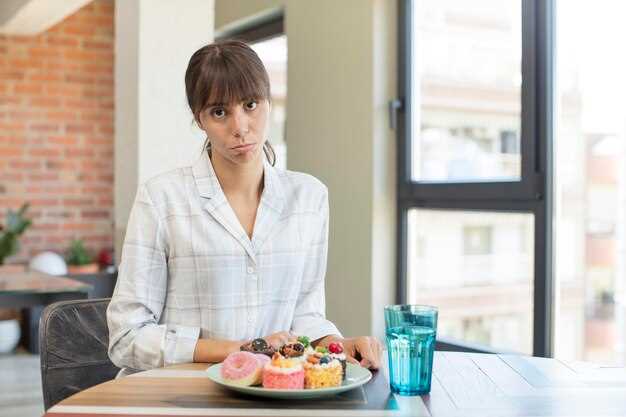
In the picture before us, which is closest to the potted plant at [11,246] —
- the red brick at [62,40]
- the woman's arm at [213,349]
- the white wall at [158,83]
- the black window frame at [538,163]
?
the red brick at [62,40]

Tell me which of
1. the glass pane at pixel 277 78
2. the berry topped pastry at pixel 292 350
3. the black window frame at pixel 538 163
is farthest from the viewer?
the glass pane at pixel 277 78

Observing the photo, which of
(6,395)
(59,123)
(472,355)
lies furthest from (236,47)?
(59,123)

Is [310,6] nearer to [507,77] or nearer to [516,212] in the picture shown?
[507,77]

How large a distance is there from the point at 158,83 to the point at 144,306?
2.03 m

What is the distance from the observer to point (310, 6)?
13.3ft

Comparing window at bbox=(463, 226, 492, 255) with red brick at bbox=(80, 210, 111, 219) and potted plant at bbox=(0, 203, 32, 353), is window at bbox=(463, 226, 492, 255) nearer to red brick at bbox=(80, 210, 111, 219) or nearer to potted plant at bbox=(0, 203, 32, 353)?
potted plant at bbox=(0, 203, 32, 353)

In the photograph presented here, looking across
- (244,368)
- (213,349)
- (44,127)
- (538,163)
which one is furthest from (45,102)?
(244,368)

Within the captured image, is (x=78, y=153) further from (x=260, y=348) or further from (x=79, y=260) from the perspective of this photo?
(x=260, y=348)

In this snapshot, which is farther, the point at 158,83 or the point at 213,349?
the point at 158,83

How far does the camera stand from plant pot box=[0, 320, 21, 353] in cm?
515

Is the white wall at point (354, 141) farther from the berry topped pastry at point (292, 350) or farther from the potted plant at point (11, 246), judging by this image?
the berry topped pastry at point (292, 350)

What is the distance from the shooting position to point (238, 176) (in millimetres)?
1706

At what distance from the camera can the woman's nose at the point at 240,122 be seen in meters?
1.55

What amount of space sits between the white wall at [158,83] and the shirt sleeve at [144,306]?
1.86 metres
